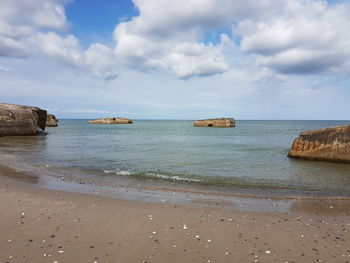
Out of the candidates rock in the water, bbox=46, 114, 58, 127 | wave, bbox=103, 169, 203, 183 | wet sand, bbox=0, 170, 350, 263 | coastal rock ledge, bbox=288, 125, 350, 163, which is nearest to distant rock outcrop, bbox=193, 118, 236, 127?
rock in the water, bbox=46, 114, 58, 127

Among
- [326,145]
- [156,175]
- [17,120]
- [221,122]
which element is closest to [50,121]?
[17,120]

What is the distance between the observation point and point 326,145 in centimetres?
1902

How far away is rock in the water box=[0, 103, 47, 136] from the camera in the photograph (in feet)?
116

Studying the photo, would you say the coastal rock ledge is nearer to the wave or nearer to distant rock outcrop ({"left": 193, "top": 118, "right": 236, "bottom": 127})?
the wave

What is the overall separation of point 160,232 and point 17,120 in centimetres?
3872

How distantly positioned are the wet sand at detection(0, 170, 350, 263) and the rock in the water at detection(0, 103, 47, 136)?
3222 cm

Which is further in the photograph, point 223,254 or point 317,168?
point 317,168

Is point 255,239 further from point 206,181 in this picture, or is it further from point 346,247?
point 206,181

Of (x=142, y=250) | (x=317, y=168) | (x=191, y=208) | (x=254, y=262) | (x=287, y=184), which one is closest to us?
(x=254, y=262)

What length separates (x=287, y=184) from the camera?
12609 millimetres

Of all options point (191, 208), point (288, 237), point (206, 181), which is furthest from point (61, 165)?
point (288, 237)

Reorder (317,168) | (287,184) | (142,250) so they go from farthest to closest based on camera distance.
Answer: (317,168)
(287,184)
(142,250)

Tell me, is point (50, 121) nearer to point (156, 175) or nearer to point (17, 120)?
point (17, 120)

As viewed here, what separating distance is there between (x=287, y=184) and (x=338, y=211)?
4.20 metres
